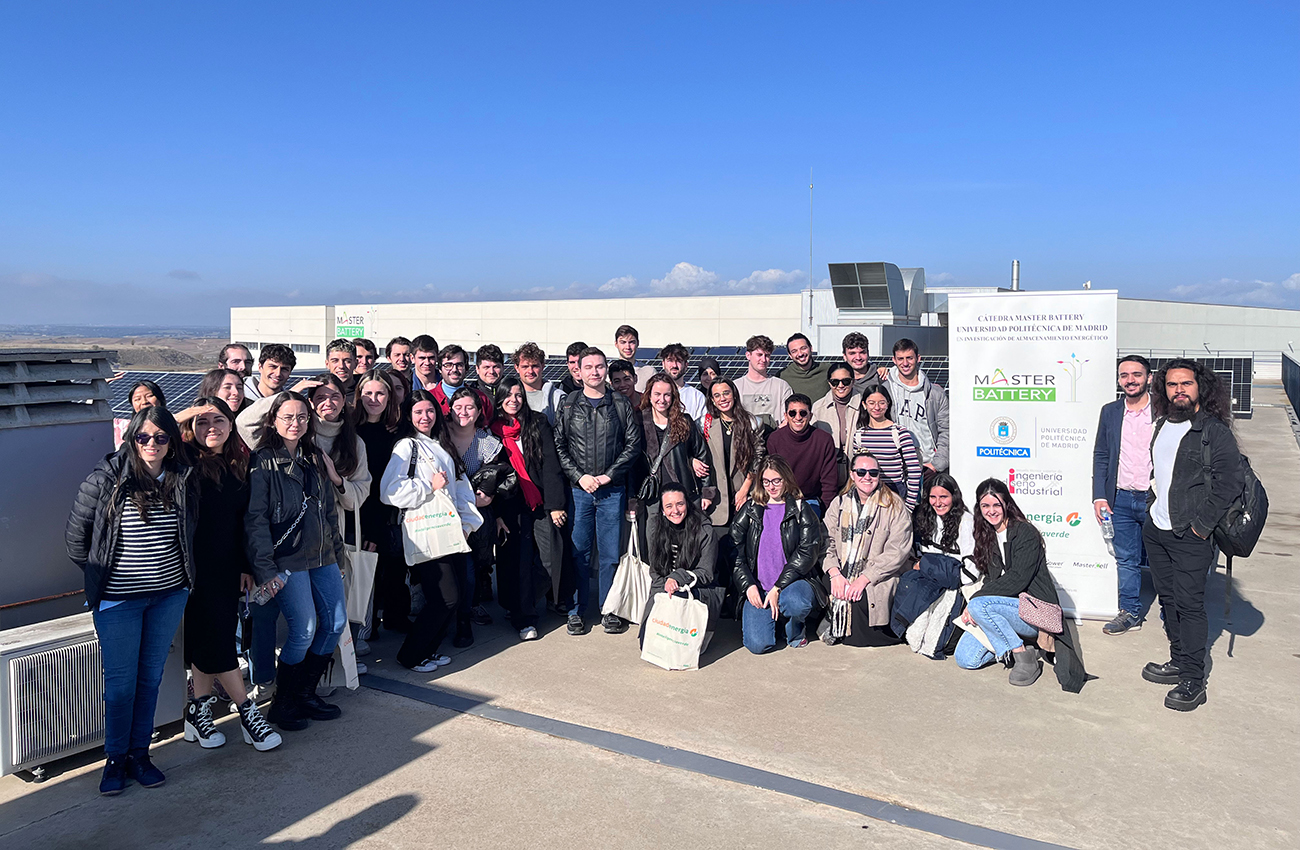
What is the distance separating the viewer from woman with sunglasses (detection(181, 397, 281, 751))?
13.5 feet

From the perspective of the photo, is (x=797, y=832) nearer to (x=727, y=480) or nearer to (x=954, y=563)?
→ (x=954, y=563)

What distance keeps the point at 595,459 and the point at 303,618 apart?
7.32ft

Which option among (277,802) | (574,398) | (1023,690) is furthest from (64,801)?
(1023,690)

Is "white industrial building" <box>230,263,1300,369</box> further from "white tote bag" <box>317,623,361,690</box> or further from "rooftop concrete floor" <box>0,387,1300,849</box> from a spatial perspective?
"white tote bag" <box>317,623,361,690</box>

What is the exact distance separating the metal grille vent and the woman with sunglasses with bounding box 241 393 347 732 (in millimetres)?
749

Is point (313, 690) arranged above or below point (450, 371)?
below

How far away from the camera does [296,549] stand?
440 centimetres

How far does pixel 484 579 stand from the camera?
683 centimetres

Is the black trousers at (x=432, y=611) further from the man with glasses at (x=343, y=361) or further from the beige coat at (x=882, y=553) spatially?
the beige coat at (x=882, y=553)

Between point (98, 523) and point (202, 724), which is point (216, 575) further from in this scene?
point (202, 724)

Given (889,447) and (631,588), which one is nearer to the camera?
(631,588)

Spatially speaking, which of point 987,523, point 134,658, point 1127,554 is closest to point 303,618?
point 134,658

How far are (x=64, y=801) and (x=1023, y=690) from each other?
189 inches

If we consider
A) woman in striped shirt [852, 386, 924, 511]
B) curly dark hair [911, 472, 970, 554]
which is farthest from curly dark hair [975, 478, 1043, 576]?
woman in striped shirt [852, 386, 924, 511]
